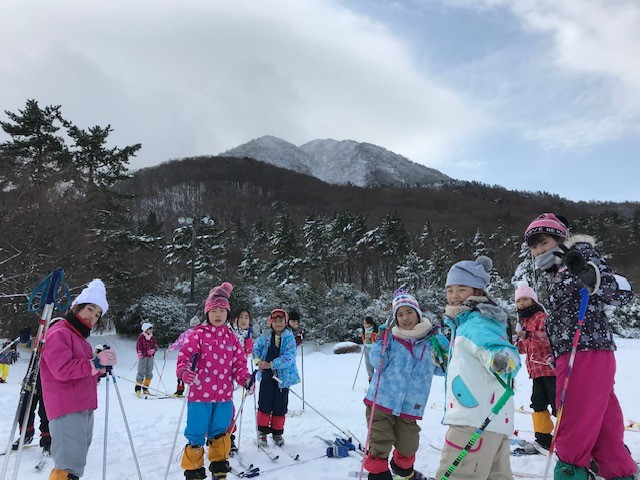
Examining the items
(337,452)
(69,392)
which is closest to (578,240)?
(337,452)

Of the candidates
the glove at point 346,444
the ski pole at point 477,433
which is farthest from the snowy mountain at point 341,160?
the ski pole at point 477,433

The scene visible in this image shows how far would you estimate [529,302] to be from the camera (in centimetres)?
502

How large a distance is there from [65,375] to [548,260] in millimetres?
3827

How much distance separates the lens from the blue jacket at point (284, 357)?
541 centimetres

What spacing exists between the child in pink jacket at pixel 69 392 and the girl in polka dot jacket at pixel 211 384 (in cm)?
73

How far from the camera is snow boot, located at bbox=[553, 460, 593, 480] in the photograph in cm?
269

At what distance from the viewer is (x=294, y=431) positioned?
5785mm

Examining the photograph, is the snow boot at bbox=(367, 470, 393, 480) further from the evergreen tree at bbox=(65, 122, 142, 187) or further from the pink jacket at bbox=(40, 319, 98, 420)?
the evergreen tree at bbox=(65, 122, 142, 187)

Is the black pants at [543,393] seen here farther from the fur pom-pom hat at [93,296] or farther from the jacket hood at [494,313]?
the fur pom-pom hat at [93,296]

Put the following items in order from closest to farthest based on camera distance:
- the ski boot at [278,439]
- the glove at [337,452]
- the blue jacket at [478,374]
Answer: the blue jacket at [478,374], the glove at [337,452], the ski boot at [278,439]

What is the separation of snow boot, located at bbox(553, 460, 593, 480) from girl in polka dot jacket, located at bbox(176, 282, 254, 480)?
2664 mm

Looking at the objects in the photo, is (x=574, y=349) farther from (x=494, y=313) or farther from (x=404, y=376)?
(x=404, y=376)

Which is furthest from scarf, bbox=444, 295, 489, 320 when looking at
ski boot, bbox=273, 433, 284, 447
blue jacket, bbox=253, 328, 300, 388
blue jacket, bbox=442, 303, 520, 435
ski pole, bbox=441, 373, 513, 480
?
ski boot, bbox=273, 433, 284, 447

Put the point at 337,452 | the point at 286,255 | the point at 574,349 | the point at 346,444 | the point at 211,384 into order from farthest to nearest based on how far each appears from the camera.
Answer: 1. the point at 286,255
2. the point at 346,444
3. the point at 337,452
4. the point at 211,384
5. the point at 574,349
